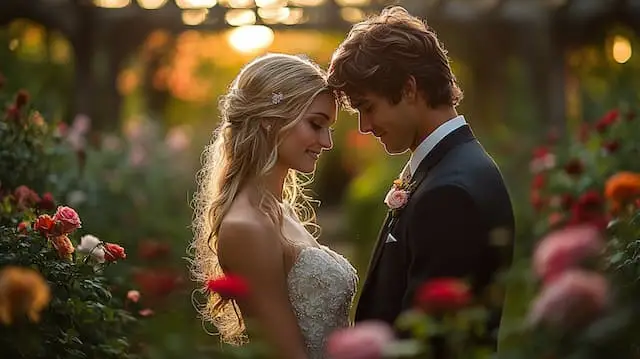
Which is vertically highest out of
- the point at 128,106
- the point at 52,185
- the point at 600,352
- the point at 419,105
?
the point at 419,105

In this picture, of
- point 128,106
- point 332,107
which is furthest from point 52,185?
point 128,106

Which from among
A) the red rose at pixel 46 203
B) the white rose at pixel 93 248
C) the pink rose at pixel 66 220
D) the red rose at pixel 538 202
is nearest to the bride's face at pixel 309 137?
the white rose at pixel 93 248

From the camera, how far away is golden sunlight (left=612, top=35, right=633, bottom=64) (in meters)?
13.1

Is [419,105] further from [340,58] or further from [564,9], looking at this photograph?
[564,9]

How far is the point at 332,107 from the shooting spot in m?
4.07

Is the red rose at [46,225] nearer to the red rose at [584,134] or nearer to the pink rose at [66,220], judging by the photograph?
the pink rose at [66,220]

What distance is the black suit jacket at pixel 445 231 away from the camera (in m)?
3.37

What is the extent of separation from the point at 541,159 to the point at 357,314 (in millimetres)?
4238

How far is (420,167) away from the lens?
376cm

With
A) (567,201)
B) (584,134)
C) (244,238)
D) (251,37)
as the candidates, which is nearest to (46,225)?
(244,238)

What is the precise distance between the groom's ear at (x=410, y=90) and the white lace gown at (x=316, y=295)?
0.69 m

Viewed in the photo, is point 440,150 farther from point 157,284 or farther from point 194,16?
point 194,16

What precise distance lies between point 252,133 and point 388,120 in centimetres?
56

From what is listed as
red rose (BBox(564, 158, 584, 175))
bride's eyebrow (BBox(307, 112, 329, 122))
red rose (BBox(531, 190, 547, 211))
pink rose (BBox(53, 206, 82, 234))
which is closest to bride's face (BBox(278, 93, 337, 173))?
bride's eyebrow (BBox(307, 112, 329, 122))
